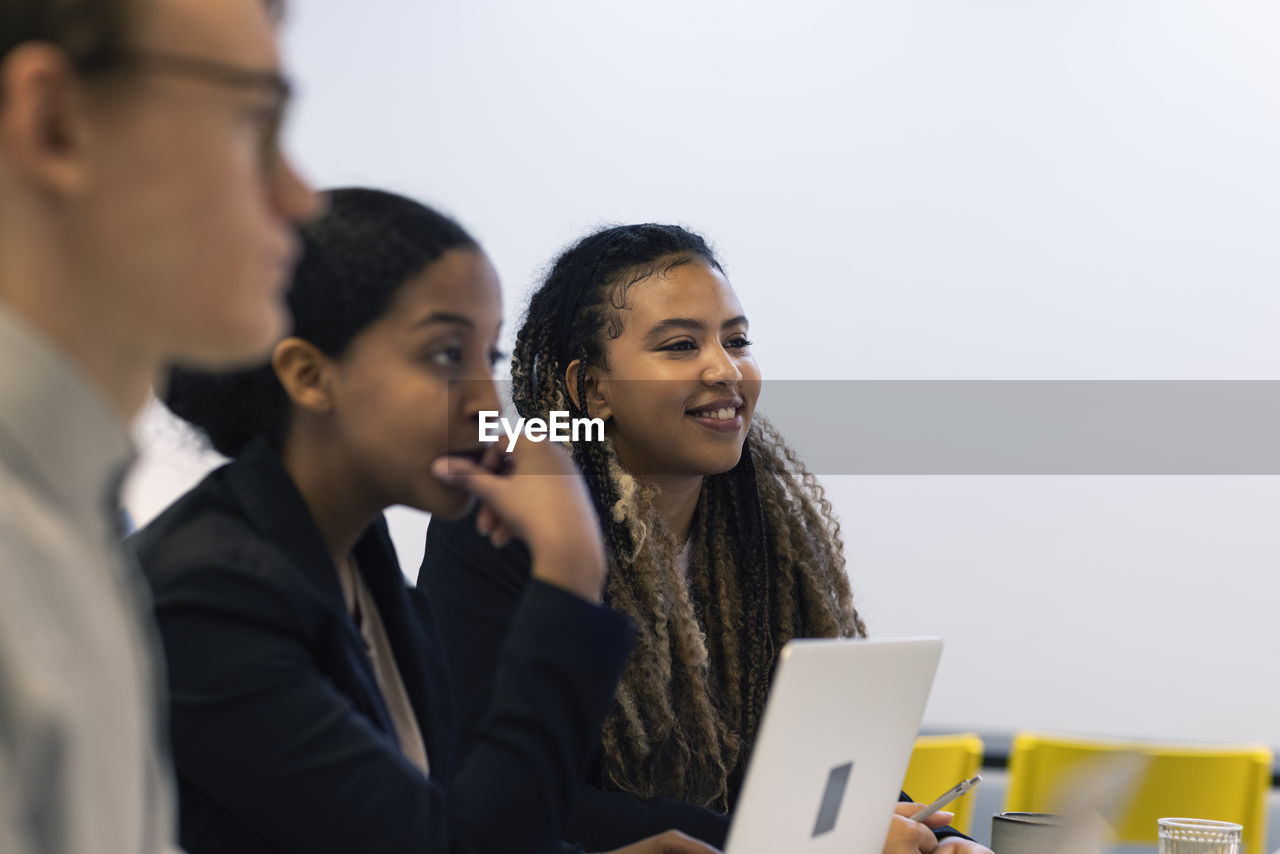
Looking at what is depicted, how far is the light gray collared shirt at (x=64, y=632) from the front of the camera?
0.44 meters

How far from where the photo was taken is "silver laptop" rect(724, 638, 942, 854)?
97 centimetres

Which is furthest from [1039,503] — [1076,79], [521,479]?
[521,479]

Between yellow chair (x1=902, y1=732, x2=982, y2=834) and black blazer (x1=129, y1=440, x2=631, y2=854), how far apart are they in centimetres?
150

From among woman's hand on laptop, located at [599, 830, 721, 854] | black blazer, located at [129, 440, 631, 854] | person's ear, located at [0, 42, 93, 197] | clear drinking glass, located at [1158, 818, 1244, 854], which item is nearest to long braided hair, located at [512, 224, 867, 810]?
woman's hand on laptop, located at [599, 830, 721, 854]

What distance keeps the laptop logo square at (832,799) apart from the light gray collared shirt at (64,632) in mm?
644

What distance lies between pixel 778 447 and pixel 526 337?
464 mm

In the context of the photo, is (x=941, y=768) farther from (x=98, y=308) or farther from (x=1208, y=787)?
(x=98, y=308)

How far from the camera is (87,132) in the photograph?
1.71 feet

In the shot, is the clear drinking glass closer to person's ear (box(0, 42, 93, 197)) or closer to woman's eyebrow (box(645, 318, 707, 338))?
woman's eyebrow (box(645, 318, 707, 338))

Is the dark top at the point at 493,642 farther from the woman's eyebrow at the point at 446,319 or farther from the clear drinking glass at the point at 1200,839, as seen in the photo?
the woman's eyebrow at the point at 446,319

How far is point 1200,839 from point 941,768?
1.06m

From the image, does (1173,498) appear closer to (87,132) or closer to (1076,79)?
(1076,79)

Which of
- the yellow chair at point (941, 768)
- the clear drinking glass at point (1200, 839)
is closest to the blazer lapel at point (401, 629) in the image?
the clear drinking glass at point (1200, 839)

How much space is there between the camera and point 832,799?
3.56ft
